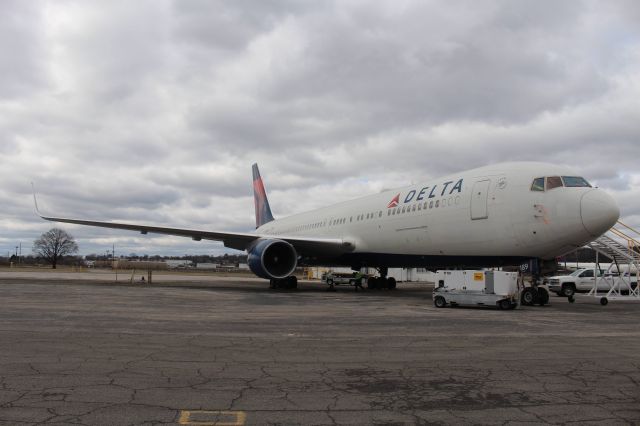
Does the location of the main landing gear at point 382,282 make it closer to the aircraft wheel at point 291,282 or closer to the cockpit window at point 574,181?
the aircraft wheel at point 291,282

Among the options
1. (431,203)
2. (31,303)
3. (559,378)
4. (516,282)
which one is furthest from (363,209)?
(559,378)

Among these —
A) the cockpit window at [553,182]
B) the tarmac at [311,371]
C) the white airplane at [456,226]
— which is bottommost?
the tarmac at [311,371]

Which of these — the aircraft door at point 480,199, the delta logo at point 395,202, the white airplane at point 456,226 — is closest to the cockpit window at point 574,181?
the white airplane at point 456,226

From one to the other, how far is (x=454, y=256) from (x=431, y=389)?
1330 cm

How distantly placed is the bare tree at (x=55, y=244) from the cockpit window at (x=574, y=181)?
106 m

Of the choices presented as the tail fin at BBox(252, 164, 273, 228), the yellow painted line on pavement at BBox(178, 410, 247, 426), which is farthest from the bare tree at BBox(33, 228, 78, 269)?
the yellow painted line on pavement at BBox(178, 410, 247, 426)

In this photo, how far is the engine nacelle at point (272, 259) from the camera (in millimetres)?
22062

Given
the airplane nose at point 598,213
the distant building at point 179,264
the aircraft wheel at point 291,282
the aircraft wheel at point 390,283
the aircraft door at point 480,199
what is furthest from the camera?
the distant building at point 179,264

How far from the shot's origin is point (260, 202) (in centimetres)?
4100

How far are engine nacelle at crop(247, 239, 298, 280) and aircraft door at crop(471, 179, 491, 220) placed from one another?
861 centimetres

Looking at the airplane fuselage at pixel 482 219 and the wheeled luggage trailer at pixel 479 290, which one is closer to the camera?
the airplane fuselage at pixel 482 219

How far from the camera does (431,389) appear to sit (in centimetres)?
544

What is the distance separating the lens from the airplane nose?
46.8 ft

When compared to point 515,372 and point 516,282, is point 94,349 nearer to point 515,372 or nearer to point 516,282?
point 515,372
